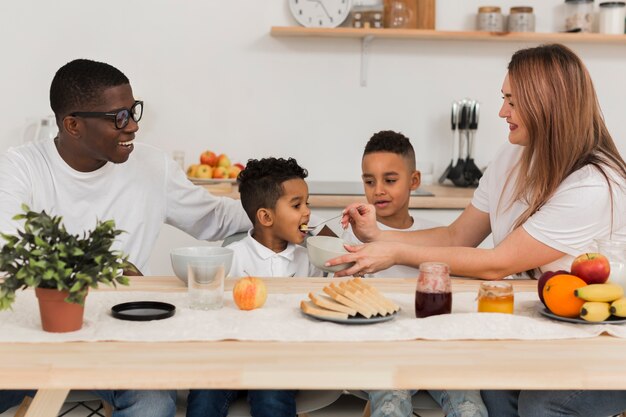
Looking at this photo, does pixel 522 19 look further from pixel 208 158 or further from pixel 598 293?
pixel 598 293

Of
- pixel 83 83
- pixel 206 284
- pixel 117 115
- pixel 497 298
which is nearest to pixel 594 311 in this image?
pixel 497 298

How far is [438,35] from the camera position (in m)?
4.38

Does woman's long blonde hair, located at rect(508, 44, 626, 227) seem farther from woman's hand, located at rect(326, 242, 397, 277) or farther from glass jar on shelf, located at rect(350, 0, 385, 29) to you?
glass jar on shelf, located at rect(350, 0, 385, 29)

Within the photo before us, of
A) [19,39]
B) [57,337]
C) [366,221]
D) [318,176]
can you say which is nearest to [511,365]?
[57,337]

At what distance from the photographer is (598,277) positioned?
1870 mm

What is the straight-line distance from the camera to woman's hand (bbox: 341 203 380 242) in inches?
102

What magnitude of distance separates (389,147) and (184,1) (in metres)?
1.83

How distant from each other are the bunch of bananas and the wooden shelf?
2687 millimetres

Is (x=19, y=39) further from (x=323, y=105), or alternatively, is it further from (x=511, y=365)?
(x=511, y=365)

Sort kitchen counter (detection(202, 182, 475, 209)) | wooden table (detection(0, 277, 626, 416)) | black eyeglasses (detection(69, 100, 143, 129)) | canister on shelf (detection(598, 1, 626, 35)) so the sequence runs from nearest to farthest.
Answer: wooden table (detection(0, 277, 626, 416))
black eyeglasses (detection(69, 100, 143, 129))
kitchen counter (detection(202, 182, 475, 209))
canister on shelf (detection(598, 1, 626, 35))

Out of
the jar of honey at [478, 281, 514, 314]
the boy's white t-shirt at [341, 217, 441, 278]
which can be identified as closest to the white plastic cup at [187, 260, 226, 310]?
the jar of honey at [478, 281, 514, 314]

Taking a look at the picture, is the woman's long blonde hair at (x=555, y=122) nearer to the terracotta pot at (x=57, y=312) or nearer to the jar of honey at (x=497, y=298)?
the jar of honey at (x=497, y=298)

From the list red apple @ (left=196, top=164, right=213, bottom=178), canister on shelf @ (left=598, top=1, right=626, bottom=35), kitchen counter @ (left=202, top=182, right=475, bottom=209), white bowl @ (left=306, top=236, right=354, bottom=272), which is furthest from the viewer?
canister on shelf @ (left=598, top=1, right=626, bottom=35)

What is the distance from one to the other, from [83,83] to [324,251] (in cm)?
90
